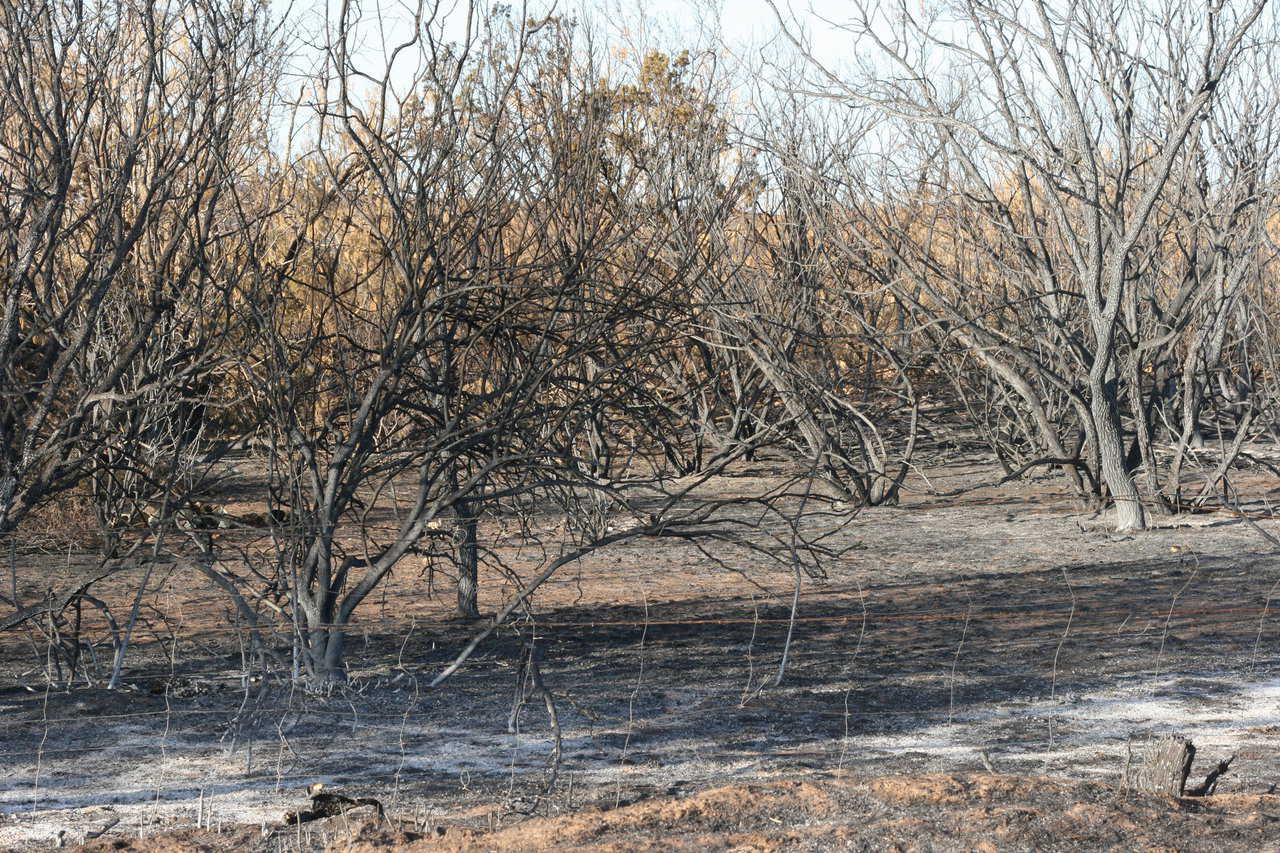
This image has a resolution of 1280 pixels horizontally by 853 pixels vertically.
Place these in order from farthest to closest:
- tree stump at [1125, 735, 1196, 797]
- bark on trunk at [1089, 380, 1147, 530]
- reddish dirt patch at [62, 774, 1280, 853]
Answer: bark on trunk at [1089, 380, 1147, 530], tree stump at [1125, 735, 1196, 797], reddish dirt patch at [62, 774, 1280, 853]

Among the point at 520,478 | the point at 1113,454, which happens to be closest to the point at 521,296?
the point at 520,478

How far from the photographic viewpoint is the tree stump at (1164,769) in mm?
3953

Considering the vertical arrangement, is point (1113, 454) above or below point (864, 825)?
above

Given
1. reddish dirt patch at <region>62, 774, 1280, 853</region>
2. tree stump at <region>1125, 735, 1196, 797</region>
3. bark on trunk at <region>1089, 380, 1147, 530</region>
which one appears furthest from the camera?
bark on trunk at <region>1089, 380, 1147, 530</region>

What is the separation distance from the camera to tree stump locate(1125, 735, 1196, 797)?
395 cm

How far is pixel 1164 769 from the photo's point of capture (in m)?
3.97

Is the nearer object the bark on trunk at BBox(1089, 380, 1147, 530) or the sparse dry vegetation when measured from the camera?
the sparse dry vegetation

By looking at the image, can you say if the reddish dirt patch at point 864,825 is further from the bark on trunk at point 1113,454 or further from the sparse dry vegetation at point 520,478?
the bark on trunk at point 1113,454

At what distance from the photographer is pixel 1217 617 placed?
722cm

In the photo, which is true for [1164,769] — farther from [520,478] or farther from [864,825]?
[520,478]

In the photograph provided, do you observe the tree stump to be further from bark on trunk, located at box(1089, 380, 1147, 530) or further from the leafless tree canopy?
bark on trunk, located at box(1089, 380, 1147, 530)

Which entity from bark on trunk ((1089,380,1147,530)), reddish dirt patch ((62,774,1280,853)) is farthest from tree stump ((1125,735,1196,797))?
bark on trunk ((1089,380,1147,530))

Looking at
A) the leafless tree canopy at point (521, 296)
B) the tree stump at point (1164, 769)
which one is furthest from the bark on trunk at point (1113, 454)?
the tree stump at point (1164, 769)

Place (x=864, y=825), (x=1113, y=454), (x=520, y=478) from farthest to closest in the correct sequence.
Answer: (x=1113, y=454) → (x=520, y=478) → (x=864, y=825)
